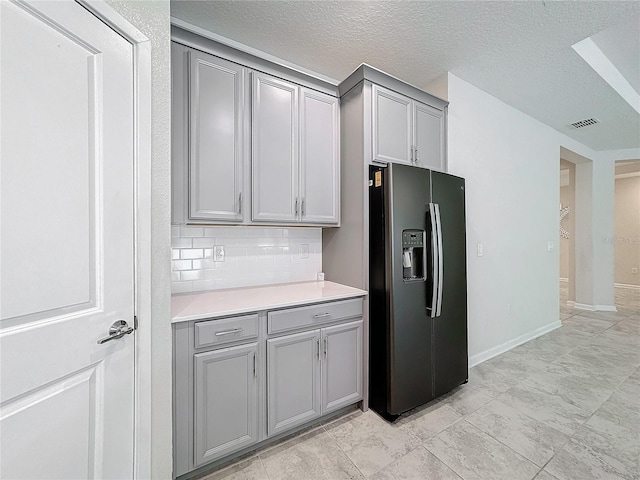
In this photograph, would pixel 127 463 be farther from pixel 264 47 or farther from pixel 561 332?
pixel 561 332

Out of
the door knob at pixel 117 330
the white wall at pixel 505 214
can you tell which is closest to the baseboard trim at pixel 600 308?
the white wall at pixel 505 214

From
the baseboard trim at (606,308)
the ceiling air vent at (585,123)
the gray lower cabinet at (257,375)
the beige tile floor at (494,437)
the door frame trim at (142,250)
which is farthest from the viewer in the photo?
the baseboard trim at (606,308)

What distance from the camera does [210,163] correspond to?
5.67 ft

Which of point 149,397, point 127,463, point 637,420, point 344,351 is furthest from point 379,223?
point 637,420

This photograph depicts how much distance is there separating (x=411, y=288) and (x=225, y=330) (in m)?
1.29

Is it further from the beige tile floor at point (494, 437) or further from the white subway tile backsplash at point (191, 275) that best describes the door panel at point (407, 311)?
the white subway tile backsplash at point (191, 275)

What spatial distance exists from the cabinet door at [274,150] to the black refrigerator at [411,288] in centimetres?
63

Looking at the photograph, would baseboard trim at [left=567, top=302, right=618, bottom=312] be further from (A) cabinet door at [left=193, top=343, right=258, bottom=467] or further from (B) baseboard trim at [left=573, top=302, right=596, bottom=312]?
(A) cabinet door at [left=193, top=343, right=258, bottom=467]

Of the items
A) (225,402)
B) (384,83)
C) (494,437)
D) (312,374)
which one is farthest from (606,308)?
(225,402)

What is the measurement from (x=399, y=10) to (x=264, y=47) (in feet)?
3.51

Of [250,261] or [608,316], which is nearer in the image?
[250,261]

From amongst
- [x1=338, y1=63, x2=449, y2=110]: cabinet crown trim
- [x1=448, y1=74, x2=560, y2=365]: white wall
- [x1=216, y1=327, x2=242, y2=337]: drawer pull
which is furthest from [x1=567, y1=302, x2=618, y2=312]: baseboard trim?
[x1=216, y1=327, x2=242, y2=337]: drawer pull

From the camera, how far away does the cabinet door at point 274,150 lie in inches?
74.2

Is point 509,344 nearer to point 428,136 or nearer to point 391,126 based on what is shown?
point 428,136
